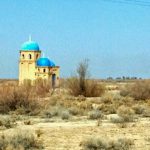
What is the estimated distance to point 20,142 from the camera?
20203 millimetres

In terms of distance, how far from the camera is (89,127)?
1128 inches

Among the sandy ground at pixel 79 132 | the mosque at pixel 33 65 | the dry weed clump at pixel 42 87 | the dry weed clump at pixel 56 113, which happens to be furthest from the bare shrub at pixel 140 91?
the sandy ground at pixel 79 132

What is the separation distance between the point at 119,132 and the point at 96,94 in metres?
47.6

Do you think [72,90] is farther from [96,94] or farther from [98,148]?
[98,148]

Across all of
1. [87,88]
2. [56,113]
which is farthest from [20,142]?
[87,88]

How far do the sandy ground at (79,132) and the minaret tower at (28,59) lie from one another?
57.7 m

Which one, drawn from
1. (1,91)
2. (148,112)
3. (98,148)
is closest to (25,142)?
(98,148)

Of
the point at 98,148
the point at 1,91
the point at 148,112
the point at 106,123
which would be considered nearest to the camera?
the point at 98,148

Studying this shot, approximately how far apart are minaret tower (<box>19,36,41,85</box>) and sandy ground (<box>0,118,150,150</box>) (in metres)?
57.7

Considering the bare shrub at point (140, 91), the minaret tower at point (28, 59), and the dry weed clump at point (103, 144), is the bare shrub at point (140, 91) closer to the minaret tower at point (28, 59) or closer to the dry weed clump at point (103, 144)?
the minaret tower at point (28, 59)

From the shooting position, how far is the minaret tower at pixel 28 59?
298ft

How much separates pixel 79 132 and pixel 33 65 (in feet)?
216

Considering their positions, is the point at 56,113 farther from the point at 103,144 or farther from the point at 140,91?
the point at 140,91

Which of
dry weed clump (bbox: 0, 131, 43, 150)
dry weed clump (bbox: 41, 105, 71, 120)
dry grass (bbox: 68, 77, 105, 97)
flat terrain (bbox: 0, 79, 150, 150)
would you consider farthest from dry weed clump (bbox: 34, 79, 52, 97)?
dry weed clump (bbox: 0, 131, 43, 150)
